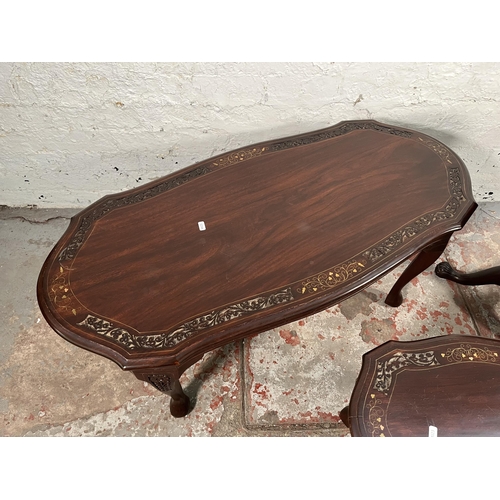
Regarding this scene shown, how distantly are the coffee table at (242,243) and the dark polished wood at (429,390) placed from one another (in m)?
0.28

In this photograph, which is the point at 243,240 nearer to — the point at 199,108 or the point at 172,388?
the point at 172,388

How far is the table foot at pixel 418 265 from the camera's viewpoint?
158 cm

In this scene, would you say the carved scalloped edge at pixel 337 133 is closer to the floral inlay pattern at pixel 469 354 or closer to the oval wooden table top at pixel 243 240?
the oval wooden table top at pixel 243 240

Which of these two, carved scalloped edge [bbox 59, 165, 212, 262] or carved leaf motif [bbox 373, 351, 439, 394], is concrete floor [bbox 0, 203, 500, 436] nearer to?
carved leaf motif [bbox 373, 351, 439, 394]

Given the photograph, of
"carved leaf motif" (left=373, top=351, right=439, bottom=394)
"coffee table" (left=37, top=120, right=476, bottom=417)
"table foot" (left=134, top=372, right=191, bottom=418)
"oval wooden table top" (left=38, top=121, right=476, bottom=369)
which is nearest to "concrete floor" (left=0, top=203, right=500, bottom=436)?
"table foot" (left=134, top=372, right=191, bottom=418)

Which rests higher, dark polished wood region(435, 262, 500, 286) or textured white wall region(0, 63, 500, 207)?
textured white wall region(0, 63, 500, 207)

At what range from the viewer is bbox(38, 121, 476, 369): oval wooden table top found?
1.25m

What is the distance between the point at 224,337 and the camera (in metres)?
1.22

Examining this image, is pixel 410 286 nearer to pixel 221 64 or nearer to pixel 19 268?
pixel 221 64

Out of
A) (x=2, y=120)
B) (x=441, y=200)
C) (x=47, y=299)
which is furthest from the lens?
(x=2, y=120)

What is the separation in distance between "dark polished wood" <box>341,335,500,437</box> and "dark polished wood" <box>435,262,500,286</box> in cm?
73

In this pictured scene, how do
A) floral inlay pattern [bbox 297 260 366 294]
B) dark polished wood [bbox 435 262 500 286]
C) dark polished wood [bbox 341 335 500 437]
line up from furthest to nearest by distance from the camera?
dark polished wood [bbox 435 262 500 286] → floral inlay pattern [bbox 297 260 366 294] → dark polished wood [bbox 341 335 500 437]

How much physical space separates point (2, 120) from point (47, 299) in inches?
50.2

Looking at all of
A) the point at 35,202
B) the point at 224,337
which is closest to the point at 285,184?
the point at 224,337
